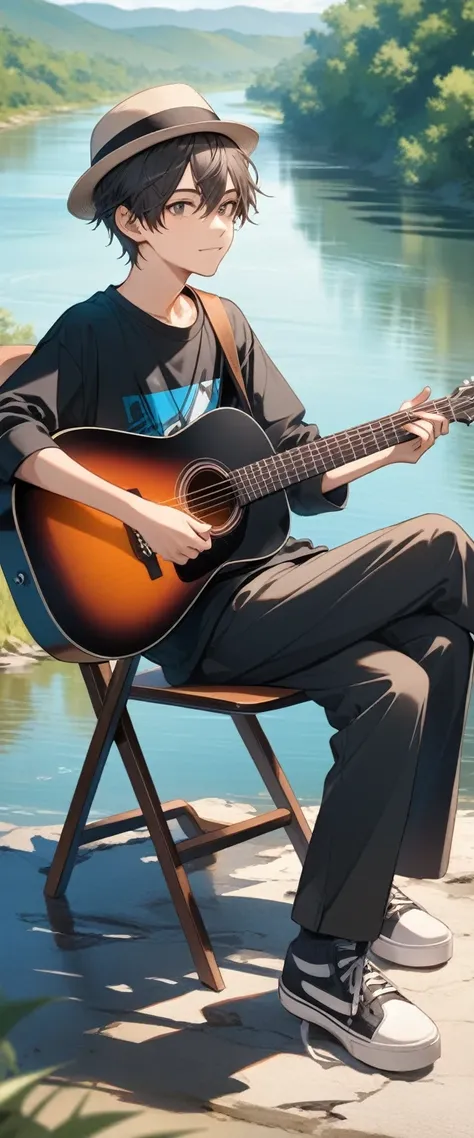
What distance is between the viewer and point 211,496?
8.08 feet

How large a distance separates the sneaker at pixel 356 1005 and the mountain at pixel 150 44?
4.05 meters

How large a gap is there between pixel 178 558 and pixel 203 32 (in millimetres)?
3706

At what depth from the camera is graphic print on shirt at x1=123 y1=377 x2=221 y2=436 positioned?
2.50m

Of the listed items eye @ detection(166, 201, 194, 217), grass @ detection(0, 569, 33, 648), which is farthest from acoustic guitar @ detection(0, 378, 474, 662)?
grass @ detection(0, 569, 33, 648)

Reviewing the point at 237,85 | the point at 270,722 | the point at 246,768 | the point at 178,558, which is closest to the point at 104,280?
the point at 237,85

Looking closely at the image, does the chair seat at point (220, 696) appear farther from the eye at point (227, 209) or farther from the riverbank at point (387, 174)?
the riverbank at point (387, 174)

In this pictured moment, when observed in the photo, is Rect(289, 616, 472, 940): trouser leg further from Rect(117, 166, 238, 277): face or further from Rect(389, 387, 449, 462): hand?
Rect(117, 166, 238, 277): face

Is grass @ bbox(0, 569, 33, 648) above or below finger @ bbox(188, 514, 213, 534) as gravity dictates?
below

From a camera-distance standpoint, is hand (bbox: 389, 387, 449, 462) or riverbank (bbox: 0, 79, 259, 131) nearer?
hand (bbox: 389, 387, 449, 462)

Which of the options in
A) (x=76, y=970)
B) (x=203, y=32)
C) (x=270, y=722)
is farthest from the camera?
(x=203, y=32)

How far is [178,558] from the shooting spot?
235 cm

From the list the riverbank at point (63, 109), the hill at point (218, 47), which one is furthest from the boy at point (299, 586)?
the hill at point (218, 47)

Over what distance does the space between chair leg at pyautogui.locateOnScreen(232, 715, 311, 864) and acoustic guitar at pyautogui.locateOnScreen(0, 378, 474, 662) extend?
1.29ft

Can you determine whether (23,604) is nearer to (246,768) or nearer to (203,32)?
(246,768)
